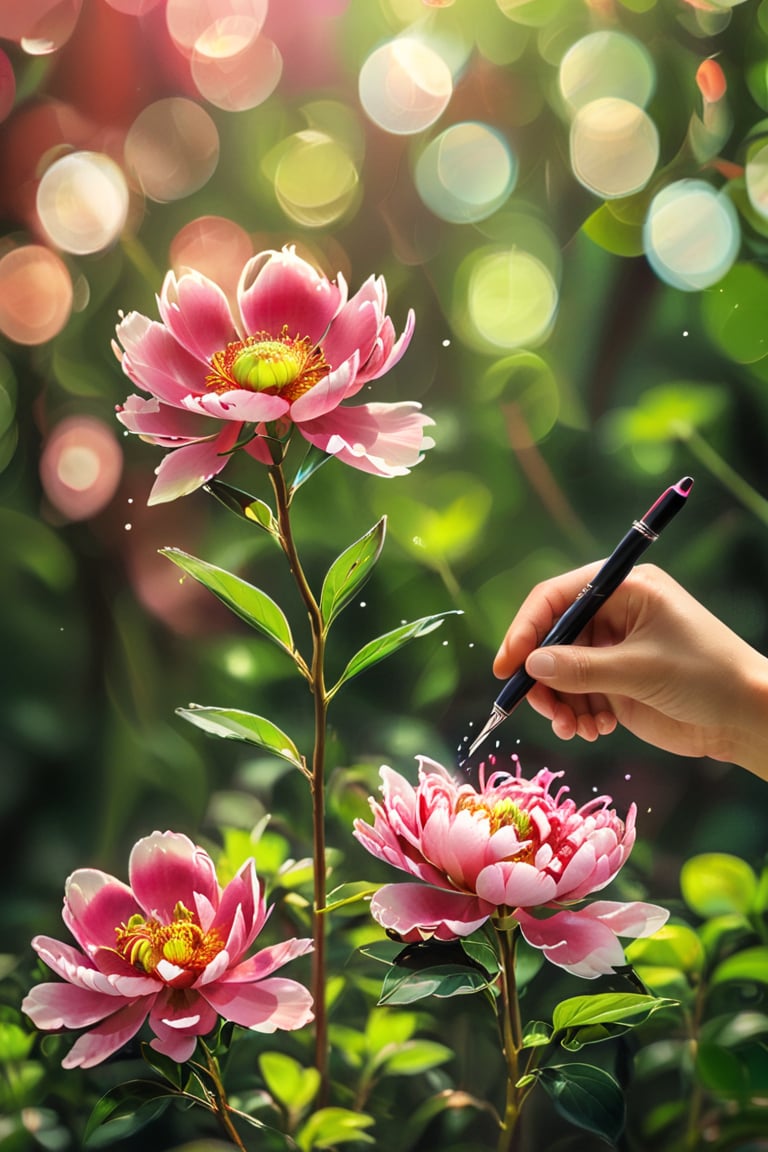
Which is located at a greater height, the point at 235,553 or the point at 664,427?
the point at 664,427

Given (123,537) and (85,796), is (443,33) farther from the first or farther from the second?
(85,796)

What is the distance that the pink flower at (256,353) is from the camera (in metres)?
0.56

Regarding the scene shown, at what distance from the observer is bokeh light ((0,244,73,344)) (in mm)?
596

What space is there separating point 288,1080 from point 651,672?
1.10 feet

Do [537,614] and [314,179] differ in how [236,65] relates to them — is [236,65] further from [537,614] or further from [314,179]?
[537,614]

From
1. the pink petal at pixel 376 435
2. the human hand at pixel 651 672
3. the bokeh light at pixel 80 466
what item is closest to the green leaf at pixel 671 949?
the human hand at pixel 651 672

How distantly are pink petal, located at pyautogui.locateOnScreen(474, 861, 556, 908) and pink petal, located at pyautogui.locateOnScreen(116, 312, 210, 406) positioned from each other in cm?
33

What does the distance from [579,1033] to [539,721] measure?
187 millimetres

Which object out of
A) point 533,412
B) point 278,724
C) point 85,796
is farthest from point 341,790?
point 533,412

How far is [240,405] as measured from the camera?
1.76 feet

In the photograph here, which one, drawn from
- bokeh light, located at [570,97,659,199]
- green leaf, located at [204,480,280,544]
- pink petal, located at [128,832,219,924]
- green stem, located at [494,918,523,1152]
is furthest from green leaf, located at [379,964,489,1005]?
bokeh light, located at [570,97,659,199]

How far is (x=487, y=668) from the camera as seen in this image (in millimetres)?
602

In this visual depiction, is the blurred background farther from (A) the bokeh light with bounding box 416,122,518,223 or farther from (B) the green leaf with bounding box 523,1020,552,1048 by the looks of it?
(B) the green leaf with bounding box 523,1020,552,1048

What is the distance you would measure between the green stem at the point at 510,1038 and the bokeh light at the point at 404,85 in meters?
0.50
